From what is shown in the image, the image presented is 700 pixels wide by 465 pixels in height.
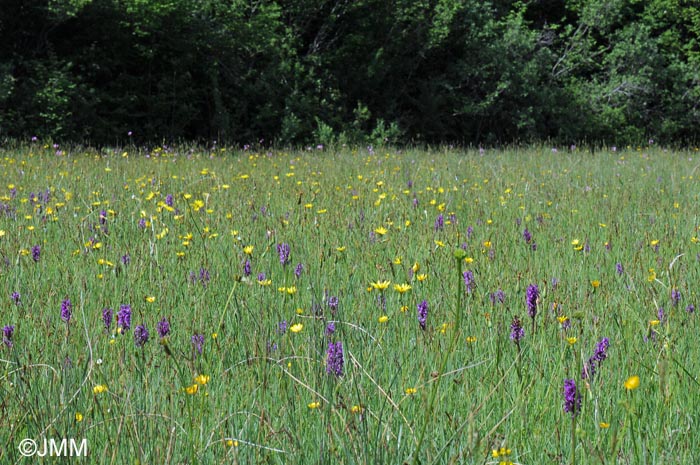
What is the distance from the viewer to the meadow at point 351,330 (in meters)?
1.54

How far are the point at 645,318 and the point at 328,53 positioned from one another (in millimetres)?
11105

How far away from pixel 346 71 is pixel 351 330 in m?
11.4

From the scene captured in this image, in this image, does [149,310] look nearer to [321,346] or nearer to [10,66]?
[321,346]

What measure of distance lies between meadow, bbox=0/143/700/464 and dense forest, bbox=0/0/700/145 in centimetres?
591

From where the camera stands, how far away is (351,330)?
7.33ft

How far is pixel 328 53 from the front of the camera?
12828 mm

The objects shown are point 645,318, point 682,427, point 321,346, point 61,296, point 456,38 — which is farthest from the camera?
point 456,38

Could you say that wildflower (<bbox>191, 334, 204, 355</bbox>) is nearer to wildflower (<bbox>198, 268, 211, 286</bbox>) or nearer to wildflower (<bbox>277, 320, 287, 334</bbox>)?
wildflower (<bbox>277, 320, 287, 334</bbox>)

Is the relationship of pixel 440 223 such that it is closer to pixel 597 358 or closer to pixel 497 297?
pixel 497 297

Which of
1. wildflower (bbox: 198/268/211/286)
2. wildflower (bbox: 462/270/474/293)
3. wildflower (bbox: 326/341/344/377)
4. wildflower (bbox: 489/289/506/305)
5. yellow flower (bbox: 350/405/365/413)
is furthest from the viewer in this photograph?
wildflower (bbox: 198/268/211/286)

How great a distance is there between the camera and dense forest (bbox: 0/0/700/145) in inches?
410

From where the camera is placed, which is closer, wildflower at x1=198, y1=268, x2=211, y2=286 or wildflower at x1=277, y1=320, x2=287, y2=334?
wildflower at x1=277, y1=320, x2=287, y2=334

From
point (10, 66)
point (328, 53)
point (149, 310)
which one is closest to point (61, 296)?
point (149, 310)

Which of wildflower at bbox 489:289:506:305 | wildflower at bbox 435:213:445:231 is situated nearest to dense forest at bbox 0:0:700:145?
wildflower at bbox 435:213:445:231
